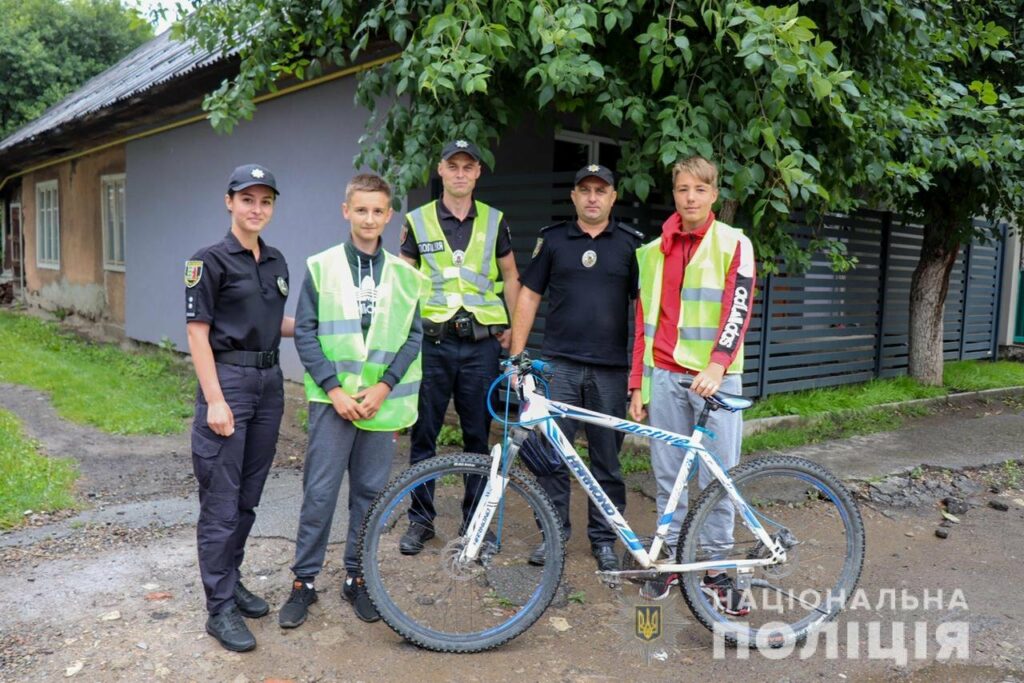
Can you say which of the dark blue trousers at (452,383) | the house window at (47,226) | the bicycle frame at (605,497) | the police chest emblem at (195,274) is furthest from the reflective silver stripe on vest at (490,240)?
the house window at (47,226)

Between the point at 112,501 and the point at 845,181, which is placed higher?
the point at 845,181

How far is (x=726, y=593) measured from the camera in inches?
142

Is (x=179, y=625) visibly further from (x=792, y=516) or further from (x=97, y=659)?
(x=792, y=516)

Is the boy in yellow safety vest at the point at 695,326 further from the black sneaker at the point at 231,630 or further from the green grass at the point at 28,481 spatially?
the green grass at the point at 28,481

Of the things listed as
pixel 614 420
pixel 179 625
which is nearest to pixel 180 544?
pixel 179 625

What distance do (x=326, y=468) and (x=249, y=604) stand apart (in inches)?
26.9

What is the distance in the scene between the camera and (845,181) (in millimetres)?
5324

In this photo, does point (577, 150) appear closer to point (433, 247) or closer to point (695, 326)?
point (433, 247)

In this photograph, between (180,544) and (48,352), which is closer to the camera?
(180,544)

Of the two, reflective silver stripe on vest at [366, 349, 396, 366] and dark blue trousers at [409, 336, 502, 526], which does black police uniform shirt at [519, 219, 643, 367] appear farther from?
reflective silver stripe on vest at [366, 349, 396, 366]

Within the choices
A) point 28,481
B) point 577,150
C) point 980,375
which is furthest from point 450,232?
point 980,375

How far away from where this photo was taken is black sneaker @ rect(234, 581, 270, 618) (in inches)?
142

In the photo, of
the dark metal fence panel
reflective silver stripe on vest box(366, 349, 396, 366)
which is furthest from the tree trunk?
reflective silver stripe on vest box(366, 349, 396, 366)

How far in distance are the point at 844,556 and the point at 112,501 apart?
165 inches
